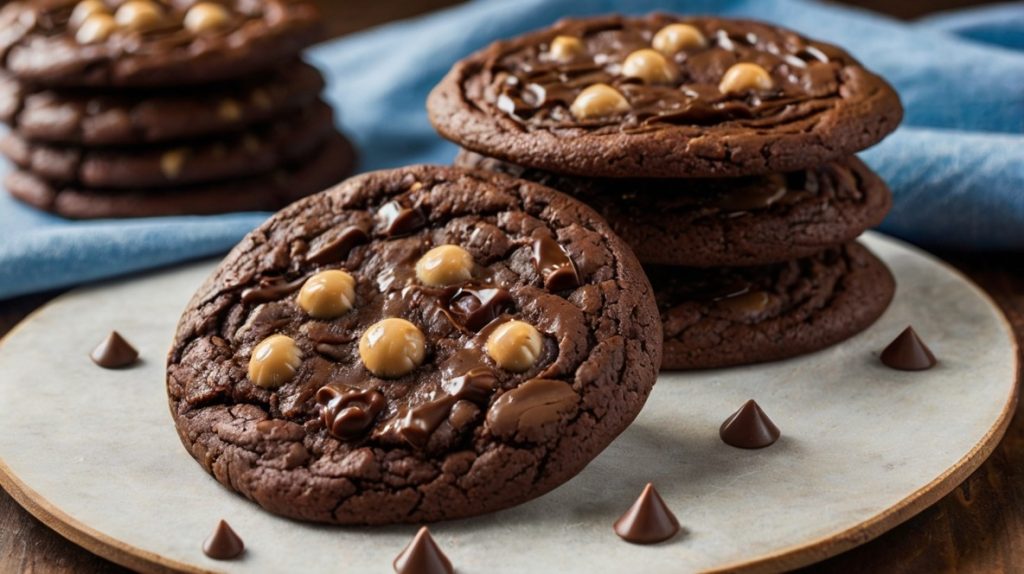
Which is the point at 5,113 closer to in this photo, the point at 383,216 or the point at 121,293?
the point at 121,293

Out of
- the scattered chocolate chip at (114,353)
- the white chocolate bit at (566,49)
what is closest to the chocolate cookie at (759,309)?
the white chocolate bit at (566,49)

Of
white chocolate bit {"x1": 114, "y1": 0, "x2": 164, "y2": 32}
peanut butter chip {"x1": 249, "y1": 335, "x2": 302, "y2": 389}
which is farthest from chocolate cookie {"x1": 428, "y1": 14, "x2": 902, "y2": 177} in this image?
white chocolate bit {"x1": 114, "y1": 0, "x2": 164, "y2": 32}

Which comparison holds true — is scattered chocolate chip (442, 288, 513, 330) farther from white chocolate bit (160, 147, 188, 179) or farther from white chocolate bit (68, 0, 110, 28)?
white chocolate bit (68, 0, 110, 28)

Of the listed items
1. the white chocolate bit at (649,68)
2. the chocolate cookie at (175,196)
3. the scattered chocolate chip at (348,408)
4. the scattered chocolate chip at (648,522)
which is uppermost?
the white chocolate bit at (649,68)

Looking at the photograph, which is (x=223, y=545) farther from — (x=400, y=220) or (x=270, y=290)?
(x=400, y=220)

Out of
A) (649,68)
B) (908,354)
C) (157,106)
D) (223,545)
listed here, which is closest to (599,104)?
(649,68)

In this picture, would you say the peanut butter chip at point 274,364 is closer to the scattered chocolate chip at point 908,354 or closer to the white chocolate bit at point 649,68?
the white chocolate bit at point 649,68

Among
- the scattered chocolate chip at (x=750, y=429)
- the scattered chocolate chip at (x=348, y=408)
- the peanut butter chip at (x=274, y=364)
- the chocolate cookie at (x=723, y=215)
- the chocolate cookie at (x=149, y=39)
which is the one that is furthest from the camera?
the chocolate cookie at (x=149, y=39)
